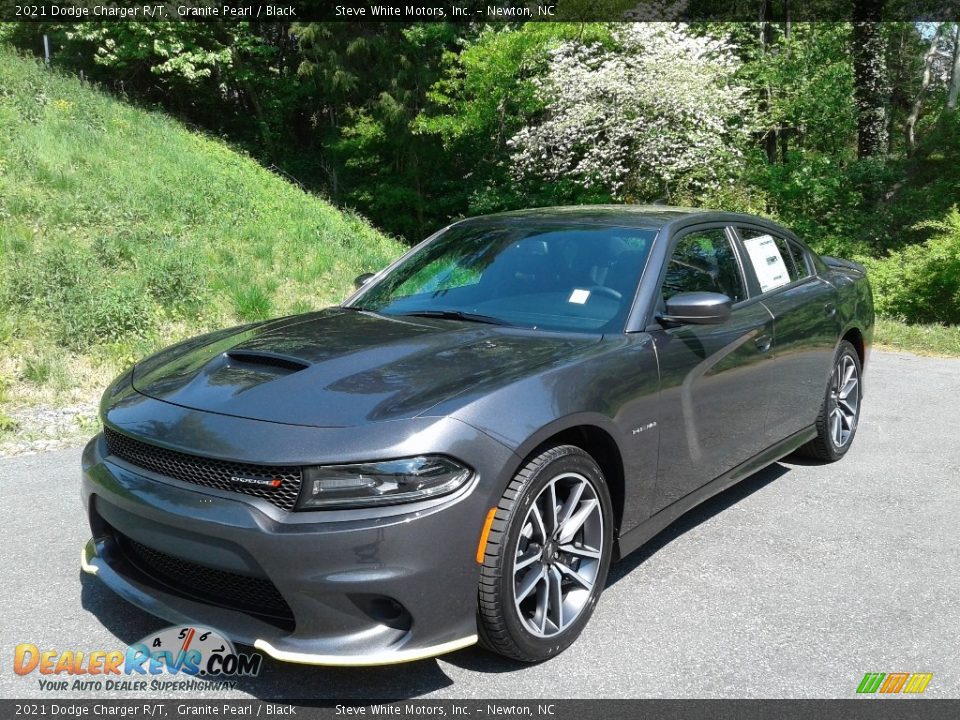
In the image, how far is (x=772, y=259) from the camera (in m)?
4.80

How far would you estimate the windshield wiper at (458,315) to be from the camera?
3715 mm

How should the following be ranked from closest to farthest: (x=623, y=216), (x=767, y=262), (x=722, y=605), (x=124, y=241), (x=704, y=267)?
(x=722, y=605) → (x=704, y=267) → (x=623, y=216) → (x=767, y=262) → (x=124, y=241)

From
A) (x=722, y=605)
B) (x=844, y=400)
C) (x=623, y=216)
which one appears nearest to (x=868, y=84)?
(x=844, y=400)

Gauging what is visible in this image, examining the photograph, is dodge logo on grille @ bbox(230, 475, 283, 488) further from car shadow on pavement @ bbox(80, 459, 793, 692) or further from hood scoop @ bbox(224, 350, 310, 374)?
car shadow on pavement @ bbox(80, 459, 793, 692)

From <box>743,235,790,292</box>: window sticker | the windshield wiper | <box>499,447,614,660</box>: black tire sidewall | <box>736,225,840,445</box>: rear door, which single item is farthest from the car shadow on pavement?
<box>743,235,790,292</box>: window sticker

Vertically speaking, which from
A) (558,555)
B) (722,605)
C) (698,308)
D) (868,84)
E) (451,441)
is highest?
(868,84)

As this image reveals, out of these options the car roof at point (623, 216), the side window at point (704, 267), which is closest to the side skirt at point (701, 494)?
the side window at point (704, 267)

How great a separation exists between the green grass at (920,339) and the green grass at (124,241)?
6.88 meters

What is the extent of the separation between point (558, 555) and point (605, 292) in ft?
4.16

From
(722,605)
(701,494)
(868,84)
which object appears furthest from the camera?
(868,84)

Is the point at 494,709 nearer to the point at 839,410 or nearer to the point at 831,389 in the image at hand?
the point at 831,389

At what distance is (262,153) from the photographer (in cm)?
2697

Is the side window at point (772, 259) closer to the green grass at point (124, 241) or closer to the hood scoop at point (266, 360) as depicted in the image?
the hood scoop at point (266, 360)

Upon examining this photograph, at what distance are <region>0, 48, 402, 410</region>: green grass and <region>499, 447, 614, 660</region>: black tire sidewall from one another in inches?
209
